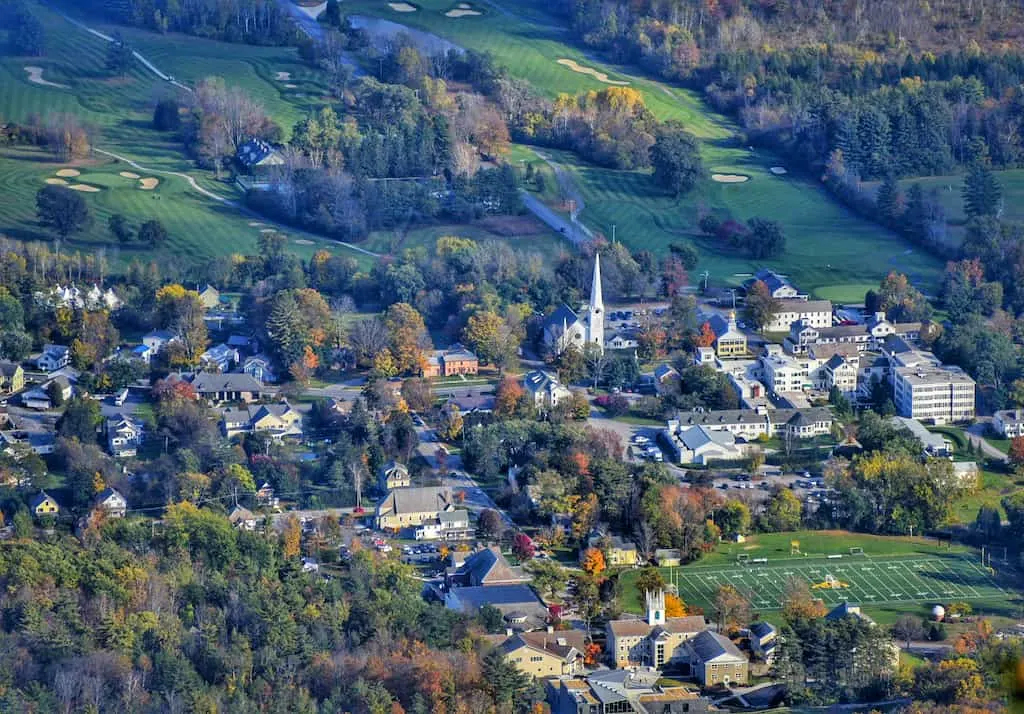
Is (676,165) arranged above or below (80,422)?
above

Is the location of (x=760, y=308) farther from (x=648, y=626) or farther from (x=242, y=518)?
(x=648, y=626)

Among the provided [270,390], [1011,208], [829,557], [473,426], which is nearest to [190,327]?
[270,390]

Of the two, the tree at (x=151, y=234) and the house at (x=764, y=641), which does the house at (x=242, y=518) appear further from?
the tree at (x=151, y=234)

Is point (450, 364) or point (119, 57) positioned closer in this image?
point (450, 364)

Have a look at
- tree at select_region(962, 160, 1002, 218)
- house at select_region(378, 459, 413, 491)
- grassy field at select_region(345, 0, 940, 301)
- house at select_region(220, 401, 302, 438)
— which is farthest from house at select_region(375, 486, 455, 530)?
tree at select_region(962, 160, 1002, 218)

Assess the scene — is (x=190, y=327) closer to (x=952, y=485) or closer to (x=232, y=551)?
(x=232, y=551)

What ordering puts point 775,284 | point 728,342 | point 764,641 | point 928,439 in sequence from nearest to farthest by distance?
1. point 764,641
2. point 928,439
3. point 728,342
4. point 775,284

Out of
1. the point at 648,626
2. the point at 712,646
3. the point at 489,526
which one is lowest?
the point at 489,526

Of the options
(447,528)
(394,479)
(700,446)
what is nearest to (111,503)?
(394,479)
